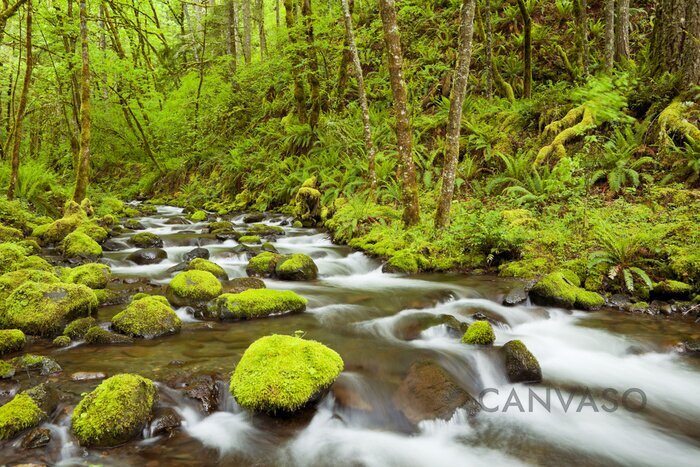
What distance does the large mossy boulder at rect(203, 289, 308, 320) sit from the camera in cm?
623

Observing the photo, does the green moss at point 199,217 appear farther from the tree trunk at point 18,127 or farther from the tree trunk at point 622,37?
the tree trunk at point 622,37

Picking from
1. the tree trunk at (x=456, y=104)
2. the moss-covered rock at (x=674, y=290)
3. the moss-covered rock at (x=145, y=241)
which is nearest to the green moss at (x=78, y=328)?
the moss-covered rock at (x=145, y=241)

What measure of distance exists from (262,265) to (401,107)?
4240 mm

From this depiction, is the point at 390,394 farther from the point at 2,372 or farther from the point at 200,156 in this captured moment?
the point at 200,156

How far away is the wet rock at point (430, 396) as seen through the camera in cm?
415

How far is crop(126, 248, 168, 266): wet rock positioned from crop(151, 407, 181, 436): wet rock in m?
6.37

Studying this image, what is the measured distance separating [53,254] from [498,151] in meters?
10.9

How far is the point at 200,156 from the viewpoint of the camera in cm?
2164

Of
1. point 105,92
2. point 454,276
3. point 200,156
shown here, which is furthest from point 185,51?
point 454,276

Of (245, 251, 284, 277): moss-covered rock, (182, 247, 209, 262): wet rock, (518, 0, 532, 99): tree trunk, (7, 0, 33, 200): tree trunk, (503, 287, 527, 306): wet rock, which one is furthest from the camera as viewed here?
(518, 0, 532, 99): tree trunk

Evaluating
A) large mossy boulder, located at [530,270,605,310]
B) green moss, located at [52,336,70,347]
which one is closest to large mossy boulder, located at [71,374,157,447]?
green moss, located at [52,336,70,347]

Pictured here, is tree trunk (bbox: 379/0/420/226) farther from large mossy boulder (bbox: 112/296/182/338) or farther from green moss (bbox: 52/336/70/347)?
green moss (bbox: 52/336/70/347)

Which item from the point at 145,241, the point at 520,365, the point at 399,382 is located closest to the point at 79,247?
the point at 145,241

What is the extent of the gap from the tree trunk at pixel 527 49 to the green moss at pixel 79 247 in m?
12.2
